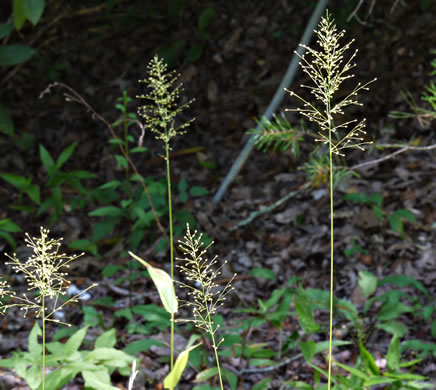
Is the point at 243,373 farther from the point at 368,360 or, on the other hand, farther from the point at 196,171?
the point at 196,171

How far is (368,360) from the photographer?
1.96m

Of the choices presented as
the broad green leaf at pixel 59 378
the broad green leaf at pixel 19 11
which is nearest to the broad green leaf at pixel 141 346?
the broad green leaf at pixel 59 378

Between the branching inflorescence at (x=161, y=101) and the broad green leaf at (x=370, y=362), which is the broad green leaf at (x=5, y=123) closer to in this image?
the branching inflorescence at (x=161, y=101)

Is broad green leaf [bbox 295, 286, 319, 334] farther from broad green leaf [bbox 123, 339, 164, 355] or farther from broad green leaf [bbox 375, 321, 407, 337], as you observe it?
broad green leaf [bbox 123, 339, 164, 355]

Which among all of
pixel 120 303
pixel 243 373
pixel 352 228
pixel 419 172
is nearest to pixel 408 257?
pixel 352 228

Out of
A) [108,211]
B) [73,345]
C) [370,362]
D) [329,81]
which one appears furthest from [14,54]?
[329,81]

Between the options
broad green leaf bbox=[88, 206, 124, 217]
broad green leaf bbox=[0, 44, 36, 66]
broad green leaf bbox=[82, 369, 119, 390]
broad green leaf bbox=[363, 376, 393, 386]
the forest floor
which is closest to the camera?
broad green leaf bbox=[82, 369, 119, 390]

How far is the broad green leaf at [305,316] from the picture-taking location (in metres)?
2.17

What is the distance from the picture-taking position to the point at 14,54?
13.1ft

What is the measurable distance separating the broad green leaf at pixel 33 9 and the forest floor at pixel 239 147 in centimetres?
98

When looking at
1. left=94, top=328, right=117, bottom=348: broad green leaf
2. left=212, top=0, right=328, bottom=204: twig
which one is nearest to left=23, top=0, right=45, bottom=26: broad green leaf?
left=212, top=0, right=328, bottom=204: twig

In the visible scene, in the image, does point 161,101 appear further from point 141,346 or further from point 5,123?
point 5,123

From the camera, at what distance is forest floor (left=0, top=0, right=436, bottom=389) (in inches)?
132

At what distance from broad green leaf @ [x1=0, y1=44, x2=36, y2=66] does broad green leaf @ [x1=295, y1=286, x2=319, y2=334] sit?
282cm
